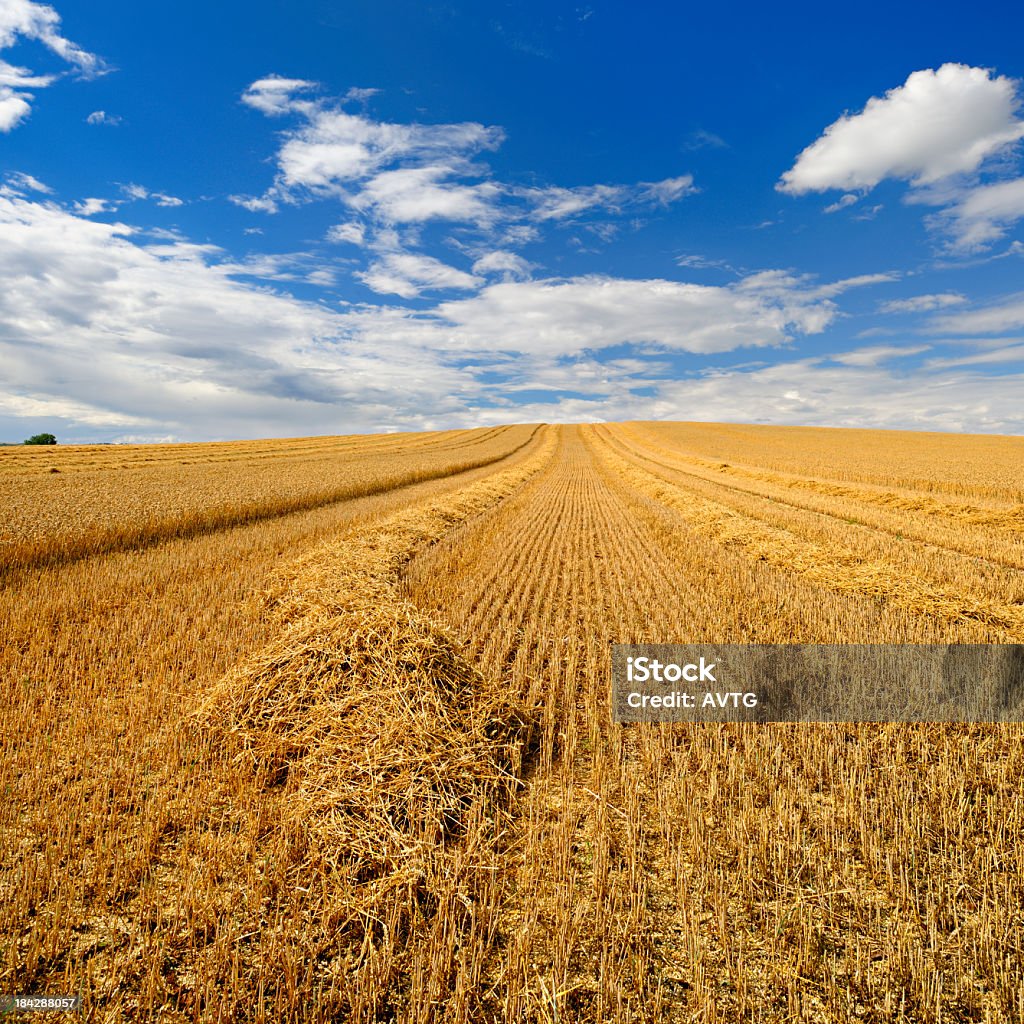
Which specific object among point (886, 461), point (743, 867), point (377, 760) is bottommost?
point (743, 867)

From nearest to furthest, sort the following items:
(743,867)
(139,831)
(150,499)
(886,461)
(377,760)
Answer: (743,867)
(139,831)
(377,760)
(150,499)
(886,461)

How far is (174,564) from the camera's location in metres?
9.96

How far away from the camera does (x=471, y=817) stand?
356 cm

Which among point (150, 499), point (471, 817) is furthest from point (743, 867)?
point (150, 499)

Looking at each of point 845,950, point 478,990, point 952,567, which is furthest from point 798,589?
point 478,990

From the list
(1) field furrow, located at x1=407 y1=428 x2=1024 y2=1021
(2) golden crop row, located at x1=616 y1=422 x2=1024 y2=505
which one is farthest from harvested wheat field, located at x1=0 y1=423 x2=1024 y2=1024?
(2) golden crop row, located at x1=616 y1=422 x2=1024 y2=505

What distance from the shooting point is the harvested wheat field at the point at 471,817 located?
2547 mm

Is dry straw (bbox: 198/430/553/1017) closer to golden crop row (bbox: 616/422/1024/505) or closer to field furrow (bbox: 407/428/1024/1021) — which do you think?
field furrow (bbox: 407/428/1024/1021)

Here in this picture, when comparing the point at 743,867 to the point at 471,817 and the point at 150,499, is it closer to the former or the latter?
the point at 471,817

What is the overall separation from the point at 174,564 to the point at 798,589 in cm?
1078

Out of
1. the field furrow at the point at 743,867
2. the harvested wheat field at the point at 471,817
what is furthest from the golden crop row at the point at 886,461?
the field furrow at the point at 743,867

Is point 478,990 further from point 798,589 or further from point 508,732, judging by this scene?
point 798,589

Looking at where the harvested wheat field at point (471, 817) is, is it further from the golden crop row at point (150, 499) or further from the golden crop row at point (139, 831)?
the golden crop row at point (150, 499)

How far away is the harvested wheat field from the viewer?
8.36ft
